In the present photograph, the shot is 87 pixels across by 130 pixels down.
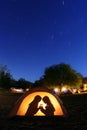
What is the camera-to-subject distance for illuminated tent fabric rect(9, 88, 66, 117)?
13406mm

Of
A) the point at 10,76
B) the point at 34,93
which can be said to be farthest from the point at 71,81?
the point at 34,93

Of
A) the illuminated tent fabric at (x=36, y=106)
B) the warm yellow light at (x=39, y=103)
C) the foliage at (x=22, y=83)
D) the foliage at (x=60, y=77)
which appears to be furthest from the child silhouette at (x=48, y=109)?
the foliage at (x=22, y=83)

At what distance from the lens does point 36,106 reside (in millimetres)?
13484

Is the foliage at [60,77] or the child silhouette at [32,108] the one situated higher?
the foliage at [60,77]

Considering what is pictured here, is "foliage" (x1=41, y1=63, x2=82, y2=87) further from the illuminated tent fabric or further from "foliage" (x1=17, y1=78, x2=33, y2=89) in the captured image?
the illuminated tent fabric

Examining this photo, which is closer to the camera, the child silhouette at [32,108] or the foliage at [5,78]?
the child silhouette at [32,108]

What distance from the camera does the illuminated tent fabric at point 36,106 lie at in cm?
1341

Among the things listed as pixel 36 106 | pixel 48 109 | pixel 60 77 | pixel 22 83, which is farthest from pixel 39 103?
pixel 22 83

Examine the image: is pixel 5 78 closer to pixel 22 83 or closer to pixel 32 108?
pixel 22 83

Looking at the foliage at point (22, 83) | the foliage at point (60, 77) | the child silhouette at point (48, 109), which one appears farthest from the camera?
the foliage at point (22, 83)

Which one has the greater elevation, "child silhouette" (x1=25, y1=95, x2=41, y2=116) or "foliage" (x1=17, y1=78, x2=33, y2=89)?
"foliage" (x1=17, y1=78, x2=33, y2=89)

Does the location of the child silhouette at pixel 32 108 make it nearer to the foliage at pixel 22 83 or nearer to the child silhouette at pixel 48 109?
the child silhouette at pixel 48 109

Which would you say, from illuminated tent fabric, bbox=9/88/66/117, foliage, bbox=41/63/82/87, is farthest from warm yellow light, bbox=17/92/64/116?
foliage, bbox=41/63/82/87

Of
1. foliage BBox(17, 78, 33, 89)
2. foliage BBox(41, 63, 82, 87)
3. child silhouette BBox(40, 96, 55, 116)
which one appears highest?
foliage BBox(17, 78, 33, 89)
